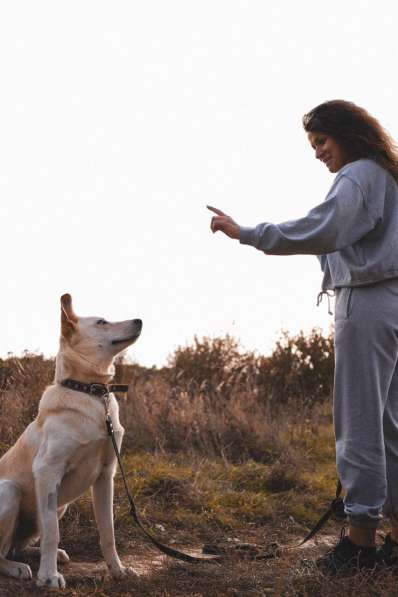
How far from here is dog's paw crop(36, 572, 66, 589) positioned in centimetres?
389

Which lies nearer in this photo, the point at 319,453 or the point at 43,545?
the point at 43,545

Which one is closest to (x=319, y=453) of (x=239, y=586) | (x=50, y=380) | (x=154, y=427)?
(x=154, y=427)

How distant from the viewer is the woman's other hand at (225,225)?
373 cm

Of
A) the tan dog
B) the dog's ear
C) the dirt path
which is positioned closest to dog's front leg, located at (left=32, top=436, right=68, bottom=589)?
the tan dog

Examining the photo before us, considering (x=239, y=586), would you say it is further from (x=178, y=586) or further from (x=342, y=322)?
(x=342, y=322)

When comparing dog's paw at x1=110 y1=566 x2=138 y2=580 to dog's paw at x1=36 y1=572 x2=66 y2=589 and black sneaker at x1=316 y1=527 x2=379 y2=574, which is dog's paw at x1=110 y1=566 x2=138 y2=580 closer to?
dog's paw at x1=36 y1=572 x2=66 y2=589

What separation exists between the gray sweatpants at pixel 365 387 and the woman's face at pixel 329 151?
709mm

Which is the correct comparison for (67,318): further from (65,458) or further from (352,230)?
(352,230)

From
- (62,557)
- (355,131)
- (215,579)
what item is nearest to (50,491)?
(62,557)

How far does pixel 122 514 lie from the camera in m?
5.47

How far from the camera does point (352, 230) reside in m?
3.77

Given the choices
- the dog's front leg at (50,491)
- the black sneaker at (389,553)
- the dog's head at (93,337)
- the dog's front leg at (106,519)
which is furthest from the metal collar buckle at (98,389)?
the black sneaker at (389,553)

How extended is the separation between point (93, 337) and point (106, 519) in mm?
1042

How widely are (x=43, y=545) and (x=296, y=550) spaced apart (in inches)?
76.9
